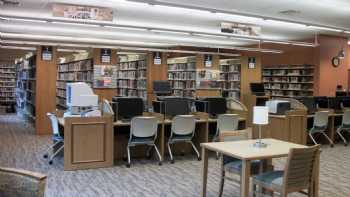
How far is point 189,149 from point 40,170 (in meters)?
2.87

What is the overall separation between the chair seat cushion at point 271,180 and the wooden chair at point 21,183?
2.13m

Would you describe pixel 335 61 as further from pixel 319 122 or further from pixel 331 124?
pixel 319 122

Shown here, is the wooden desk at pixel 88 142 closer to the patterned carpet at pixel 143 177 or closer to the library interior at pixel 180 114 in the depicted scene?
the library interior at pixel 180 114

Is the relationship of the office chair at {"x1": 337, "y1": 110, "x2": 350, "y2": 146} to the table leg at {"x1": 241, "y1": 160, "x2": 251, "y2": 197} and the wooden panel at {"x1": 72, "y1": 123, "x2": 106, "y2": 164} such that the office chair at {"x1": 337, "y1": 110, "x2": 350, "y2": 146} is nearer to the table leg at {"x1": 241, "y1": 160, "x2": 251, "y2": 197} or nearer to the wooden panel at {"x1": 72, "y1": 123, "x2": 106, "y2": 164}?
the wooden panel at {"x1": 72, "y1": 123, "x2": 106, "y2": 164}

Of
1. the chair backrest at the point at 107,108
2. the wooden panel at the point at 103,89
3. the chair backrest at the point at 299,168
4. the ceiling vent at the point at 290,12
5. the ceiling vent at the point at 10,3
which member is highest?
the ceiling vent at the point at 290,12

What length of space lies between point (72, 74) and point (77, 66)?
0.64 meters

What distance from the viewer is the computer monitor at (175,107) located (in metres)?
6.86

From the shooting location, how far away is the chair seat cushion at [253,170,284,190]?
3.63m

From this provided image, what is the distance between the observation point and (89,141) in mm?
5875

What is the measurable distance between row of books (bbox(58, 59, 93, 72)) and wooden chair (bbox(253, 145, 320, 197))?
775cm

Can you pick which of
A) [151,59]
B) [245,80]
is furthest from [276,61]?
[151,59]

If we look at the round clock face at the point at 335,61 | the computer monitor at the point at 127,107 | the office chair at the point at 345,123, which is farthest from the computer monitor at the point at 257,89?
the computer monitor at the point at 127,107

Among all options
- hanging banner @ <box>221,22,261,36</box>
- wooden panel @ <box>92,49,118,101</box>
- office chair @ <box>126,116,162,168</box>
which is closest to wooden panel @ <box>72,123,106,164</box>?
office chair @ <box>126,116,162,168</box>

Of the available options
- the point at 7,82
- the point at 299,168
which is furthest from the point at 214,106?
the point at 7,82
